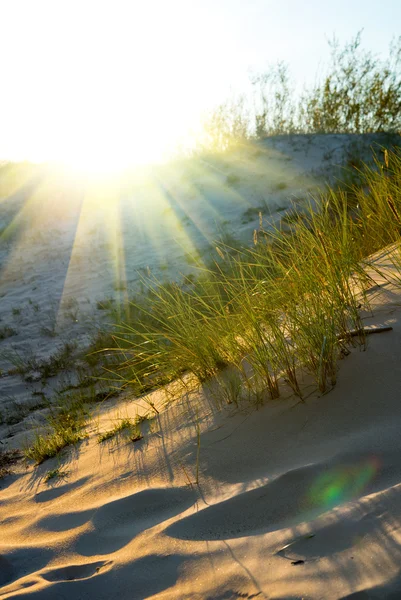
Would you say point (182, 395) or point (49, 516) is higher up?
point (182, 395)

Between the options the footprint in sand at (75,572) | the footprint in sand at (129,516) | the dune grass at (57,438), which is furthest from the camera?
the dune grass at (57,438)

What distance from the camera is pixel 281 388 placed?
2197mm

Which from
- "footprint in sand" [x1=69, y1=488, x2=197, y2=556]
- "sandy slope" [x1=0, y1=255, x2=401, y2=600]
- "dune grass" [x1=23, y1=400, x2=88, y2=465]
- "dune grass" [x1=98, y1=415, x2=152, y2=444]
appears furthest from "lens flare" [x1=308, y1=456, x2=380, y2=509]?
"dune grass" [x1=23, y1=400, x2=88, y2=465]

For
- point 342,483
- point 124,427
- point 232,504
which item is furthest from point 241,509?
point 124,427

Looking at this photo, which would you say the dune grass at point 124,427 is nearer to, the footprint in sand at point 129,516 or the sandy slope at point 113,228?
the footprint in sand at point 129,516

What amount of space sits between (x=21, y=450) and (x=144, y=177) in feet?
32.8

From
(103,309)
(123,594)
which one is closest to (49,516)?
(123,594)

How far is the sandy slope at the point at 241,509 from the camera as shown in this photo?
1231 mm

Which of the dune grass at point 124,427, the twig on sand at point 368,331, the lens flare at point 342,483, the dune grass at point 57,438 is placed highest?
the twig on sand at point 368,331

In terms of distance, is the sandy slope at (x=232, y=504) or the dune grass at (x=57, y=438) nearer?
the sandy slope at (x=232, y=504)

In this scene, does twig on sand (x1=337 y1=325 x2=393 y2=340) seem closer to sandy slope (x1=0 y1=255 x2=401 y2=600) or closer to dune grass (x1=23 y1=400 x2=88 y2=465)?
sandy slope (x1=0 y1=255 x2=401 y2=600)

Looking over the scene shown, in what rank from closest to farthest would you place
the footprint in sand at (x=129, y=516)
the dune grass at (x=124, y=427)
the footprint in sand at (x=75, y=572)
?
the footprint in sand at (x=75, y=572) < the footprint in sand at (x=129, y=516) < the dune grass at (x=124, y=427)

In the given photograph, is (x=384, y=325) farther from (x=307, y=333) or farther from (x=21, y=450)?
(x=21, y=450)

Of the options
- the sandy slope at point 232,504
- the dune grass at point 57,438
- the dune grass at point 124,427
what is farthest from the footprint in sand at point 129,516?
the dune grass at point 57,438
